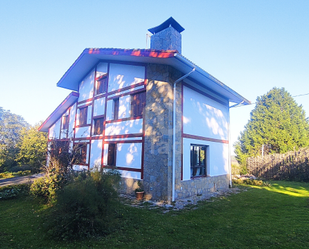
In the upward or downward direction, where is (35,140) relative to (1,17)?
downward

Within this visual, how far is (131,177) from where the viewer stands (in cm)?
926

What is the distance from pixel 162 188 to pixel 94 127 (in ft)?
21.1

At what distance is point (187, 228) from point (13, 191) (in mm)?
7519

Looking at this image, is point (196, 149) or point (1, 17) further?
point (196, 149)

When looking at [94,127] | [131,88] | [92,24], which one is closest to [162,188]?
[131,88]

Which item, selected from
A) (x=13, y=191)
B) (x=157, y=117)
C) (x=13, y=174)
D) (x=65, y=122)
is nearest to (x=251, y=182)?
(x=157, y=117)

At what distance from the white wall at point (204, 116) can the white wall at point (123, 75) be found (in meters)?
2.37

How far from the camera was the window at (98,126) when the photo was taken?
11938mm

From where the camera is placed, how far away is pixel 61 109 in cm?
1602

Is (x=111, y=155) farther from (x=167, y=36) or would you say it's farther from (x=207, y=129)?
(x=167, y=36)

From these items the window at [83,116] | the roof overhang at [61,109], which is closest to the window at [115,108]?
the window at [83,116]

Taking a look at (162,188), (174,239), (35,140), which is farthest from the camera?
(35,140)

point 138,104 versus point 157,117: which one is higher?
point 138,104

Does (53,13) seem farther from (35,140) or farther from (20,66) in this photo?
(35,140)
